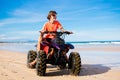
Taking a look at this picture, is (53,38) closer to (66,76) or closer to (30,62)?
(66,76)

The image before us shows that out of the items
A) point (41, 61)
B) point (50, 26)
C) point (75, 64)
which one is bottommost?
point (75, 64)

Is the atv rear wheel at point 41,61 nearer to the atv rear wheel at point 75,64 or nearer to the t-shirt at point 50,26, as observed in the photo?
the atv rear wheel at point 75,64

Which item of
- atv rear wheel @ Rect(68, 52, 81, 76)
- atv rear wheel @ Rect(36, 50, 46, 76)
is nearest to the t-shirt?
atv rear wheel @ Rect(36, 50, 46, 76)

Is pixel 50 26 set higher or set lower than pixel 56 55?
higher

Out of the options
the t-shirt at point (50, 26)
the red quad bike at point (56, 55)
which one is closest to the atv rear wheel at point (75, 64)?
the red quad bike at point (56, 55)

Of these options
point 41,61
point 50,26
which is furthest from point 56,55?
point 50,26

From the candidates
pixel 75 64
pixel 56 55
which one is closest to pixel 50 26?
pixel 56 55

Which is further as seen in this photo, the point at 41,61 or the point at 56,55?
the point at 56,55

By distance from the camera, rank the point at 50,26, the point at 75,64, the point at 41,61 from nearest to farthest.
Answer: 1. the point at 41,61
2. the point at 75,64
3. the point at 50,26

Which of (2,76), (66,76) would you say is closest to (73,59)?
(66,76)

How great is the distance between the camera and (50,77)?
27.8 feet

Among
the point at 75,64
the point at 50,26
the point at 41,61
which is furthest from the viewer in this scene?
the point at 50,26

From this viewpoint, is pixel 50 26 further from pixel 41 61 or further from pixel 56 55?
pixel 41 61

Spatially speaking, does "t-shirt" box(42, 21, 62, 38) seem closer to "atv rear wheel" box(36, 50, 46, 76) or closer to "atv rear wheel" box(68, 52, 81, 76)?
"atv rear wheel" box(36, 50, 46, 76)
